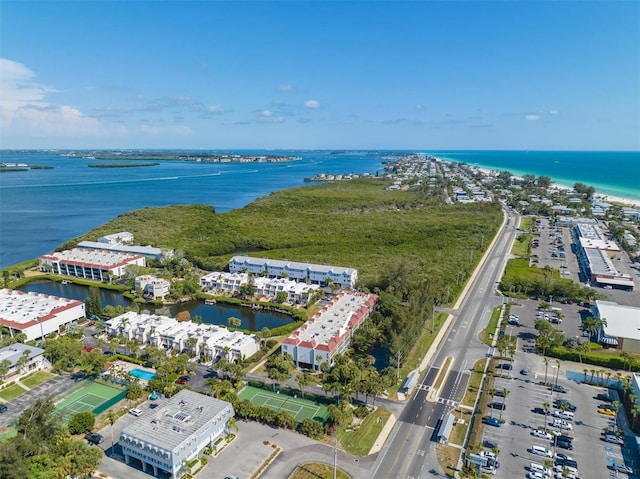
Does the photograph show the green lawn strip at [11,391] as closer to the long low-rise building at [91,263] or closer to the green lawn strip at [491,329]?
the long low-rise building at [91,263]

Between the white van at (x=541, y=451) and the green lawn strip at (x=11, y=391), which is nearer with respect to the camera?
the white van at (x=541, y=451)

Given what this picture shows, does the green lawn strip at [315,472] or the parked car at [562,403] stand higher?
the parked car at [562,403]

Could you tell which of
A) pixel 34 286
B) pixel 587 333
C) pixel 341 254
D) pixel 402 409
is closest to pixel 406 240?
pixel 341 254

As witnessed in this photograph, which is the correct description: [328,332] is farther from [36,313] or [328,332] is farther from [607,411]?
[36,313]

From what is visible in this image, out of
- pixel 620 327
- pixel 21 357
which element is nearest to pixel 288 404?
pixel 21 357

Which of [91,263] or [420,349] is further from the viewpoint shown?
[91,263]

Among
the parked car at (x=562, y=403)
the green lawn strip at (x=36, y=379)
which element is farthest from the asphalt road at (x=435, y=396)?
the green lawn strip at (x=36, y=379)

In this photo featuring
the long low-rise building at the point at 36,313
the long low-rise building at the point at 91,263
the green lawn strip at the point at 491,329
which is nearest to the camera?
the long low-rise building at the point at 36,313

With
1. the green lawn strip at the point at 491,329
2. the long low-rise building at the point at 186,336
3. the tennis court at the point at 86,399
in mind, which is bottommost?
the tennis court at the point at 86,399
